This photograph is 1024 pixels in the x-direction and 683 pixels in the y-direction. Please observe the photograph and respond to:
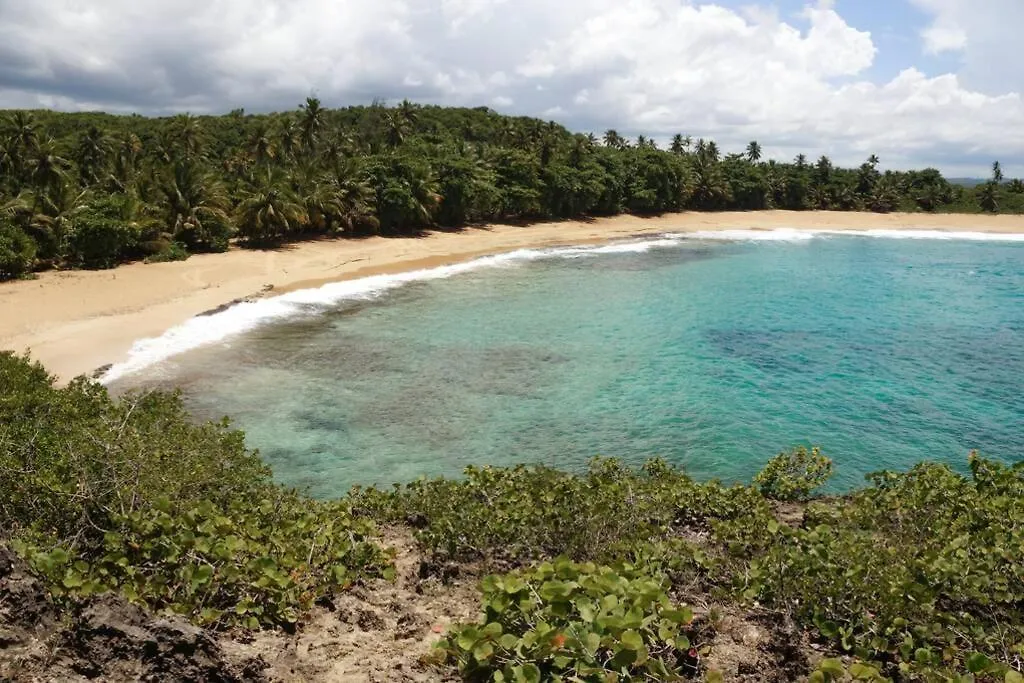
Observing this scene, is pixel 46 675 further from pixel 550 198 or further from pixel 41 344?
pixel 550 198

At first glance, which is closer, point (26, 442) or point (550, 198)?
point (26, 442)

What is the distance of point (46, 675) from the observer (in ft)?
15.8

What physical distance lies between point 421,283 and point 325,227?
13.7 m

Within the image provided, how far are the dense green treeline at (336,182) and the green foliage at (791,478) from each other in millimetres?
30953

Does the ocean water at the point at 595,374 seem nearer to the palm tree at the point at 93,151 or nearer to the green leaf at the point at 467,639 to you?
the green leaf at the point at 467,639

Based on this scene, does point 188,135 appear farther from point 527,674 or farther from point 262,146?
point 527,674

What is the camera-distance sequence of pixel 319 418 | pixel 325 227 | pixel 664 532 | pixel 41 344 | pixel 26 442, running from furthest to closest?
pixel 325 227
pixel 41 344
pixel 319 418
pixel 664 532
pixel 26 442

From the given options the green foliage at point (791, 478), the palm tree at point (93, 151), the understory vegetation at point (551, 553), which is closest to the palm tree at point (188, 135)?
the palm tree at point (93, 151)

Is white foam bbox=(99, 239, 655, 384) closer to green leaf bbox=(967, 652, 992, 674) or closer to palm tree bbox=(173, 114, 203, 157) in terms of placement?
green leaf bbox=(967, 652, 992, 674)

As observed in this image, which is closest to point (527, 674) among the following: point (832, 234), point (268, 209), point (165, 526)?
point (165, 526)

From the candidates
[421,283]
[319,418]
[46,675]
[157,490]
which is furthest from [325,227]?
[46,675]

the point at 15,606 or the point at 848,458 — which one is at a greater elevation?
the point at 15,606

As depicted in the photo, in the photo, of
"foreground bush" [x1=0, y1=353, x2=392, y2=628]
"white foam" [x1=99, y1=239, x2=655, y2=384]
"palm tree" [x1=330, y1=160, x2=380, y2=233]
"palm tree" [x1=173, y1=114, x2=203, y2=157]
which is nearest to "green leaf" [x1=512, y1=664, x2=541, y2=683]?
"foreground bush" [x1=0, y1=353, x2=392, y2=628]

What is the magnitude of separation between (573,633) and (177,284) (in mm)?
32649
